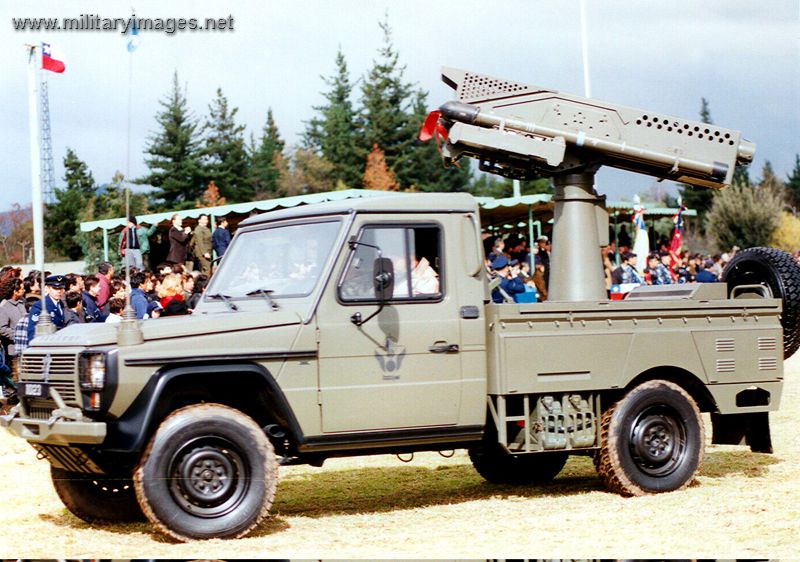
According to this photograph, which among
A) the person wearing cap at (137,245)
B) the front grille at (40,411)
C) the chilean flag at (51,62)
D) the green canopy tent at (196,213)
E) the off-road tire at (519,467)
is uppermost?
the chilean flag at (51,62)

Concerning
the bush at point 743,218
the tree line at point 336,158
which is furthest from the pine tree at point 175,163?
the bush at point 743,218

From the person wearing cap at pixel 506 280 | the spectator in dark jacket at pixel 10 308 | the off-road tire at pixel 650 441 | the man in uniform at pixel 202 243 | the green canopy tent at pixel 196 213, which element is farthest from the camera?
the green canopy tent at pixel 196 213

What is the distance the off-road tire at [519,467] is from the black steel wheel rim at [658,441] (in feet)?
4.01

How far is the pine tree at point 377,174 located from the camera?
212ft

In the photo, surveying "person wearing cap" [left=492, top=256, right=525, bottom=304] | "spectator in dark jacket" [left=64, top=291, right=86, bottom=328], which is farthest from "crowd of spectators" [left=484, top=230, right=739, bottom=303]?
"spectator in dark jacket" [left=64, top=291, right=86, bottom=328]

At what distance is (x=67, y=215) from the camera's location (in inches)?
1394

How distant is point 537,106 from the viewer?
10.6 m

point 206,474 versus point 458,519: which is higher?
point 206,474

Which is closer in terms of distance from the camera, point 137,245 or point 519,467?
point 519,467

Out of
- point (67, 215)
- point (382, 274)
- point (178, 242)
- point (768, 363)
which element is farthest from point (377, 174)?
point (382, 274)

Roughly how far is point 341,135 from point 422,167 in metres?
6.16

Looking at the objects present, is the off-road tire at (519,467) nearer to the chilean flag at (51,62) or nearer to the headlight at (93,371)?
the headlight at (93,371)

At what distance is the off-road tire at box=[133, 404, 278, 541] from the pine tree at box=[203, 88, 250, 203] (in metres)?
41.9

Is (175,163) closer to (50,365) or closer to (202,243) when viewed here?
(202,243)
